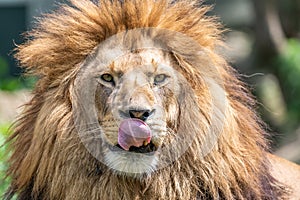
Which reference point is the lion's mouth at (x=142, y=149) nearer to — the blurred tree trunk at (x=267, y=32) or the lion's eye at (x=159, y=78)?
the lion's eye at (x=159, y=78)

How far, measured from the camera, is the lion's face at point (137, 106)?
178 inches

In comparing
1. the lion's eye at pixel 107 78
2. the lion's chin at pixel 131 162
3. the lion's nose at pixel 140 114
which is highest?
the lion's eye at pixel 107 78

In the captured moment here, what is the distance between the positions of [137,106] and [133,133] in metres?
0.13

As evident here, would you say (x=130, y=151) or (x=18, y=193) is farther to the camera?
(x=18, y=193)

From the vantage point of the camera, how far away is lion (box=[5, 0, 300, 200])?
471cm

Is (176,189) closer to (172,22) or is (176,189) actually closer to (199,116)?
(199,116)

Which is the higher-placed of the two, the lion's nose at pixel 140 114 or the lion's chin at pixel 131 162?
the lion's nose at pixel 140 114

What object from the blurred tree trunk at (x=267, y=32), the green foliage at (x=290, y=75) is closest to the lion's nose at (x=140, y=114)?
the green foliage at (x=290, y=75)

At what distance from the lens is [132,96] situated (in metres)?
4.57

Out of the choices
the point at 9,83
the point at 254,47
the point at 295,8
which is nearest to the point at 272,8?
the point at 254,47

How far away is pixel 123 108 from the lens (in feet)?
14.9

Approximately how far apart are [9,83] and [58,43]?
5187 millimetres

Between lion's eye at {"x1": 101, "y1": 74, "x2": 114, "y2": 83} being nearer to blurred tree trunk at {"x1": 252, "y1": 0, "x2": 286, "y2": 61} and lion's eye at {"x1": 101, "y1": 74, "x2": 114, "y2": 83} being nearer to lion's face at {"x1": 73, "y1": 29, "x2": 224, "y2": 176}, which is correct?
lion's face at {"x1": 73, "y1": 29, "x2": 224, "y2": 176}

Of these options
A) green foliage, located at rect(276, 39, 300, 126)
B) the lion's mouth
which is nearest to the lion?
the lion's mouth
